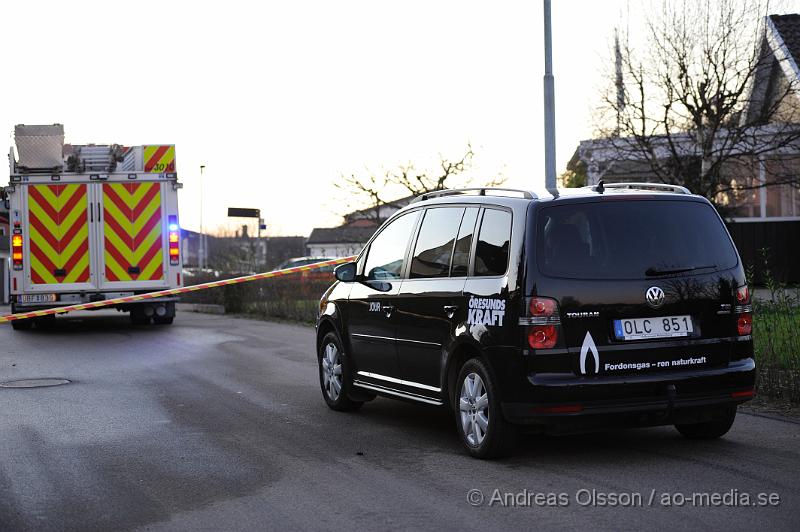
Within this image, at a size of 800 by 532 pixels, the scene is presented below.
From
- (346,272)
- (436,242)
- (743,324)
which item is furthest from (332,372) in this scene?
(743,324)

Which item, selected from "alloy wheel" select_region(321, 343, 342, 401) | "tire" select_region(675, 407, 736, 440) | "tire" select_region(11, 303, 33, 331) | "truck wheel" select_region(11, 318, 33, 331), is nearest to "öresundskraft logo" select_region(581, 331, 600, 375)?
"tire" select_region(675, 407, 736, 440)

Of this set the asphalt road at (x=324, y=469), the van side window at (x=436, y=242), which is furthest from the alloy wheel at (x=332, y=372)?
the van side window at (x=436, y=242)

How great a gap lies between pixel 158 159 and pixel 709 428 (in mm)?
14421

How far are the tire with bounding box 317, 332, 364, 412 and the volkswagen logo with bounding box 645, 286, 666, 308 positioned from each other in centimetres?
325

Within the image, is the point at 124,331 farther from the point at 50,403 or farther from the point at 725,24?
the point at 725,24

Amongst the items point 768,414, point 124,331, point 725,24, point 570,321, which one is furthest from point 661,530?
point 725,24

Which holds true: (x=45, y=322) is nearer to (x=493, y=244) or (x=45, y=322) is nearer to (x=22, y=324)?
(x=22, y=324)

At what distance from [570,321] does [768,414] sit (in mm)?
2986

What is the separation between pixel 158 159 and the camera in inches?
798

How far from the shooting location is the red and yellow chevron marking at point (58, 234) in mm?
19500

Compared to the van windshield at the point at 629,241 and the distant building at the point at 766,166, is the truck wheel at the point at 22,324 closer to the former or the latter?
the distant building at the point at 766,166

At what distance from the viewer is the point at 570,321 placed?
6.85 metres

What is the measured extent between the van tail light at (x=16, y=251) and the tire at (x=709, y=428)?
14.4m

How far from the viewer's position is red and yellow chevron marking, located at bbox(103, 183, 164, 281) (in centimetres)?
1983
